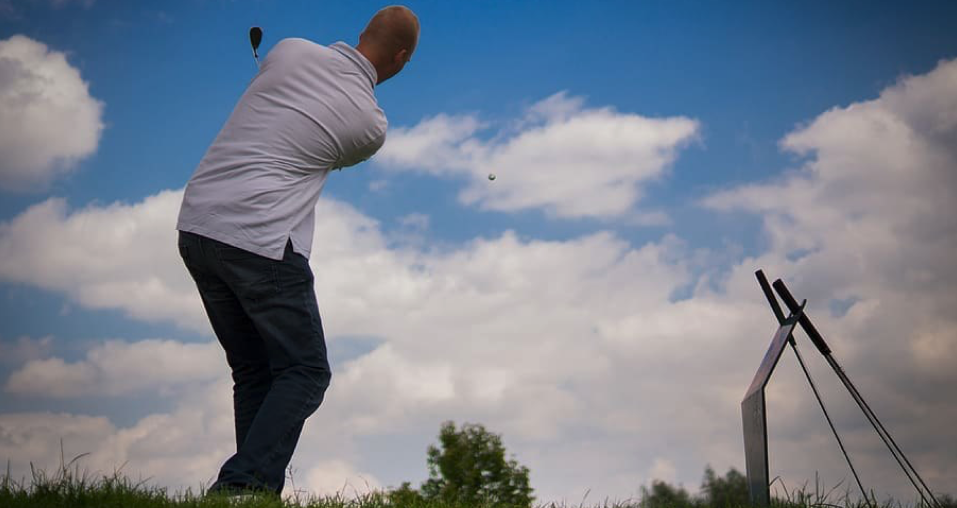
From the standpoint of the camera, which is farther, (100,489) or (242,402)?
(242,402)

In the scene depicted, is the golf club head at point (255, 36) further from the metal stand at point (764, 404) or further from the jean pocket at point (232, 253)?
the metal stand at point (764, 404)

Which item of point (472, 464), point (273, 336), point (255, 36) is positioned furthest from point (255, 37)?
point (472, 464)

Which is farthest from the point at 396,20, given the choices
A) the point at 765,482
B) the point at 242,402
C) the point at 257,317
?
the point at 765,482

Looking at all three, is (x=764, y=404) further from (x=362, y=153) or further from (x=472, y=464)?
(x=472, y=464)

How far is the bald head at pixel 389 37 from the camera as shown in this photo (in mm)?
4848

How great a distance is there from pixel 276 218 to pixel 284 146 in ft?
1.33

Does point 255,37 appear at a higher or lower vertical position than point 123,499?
higher

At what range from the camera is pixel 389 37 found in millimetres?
4852

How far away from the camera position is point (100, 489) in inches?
171

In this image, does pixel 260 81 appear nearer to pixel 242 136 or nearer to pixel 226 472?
pixel 242 136

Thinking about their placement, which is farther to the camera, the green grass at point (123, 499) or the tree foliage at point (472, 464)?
the tree foliage at point (472, 464)

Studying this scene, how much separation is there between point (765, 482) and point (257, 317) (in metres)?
3.35

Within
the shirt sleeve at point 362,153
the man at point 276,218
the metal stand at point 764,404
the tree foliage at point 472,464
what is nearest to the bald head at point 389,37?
the man at point 276,218

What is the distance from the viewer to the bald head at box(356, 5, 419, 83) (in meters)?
4.85
